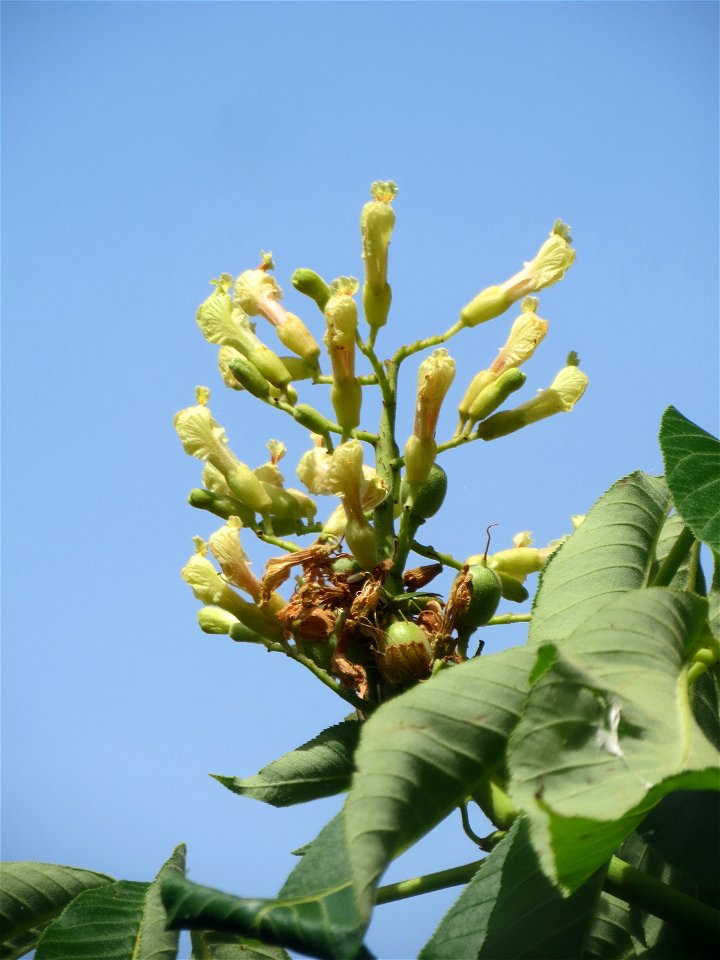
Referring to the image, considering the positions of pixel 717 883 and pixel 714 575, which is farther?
pixel 714 575

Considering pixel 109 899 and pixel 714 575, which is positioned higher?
pixel 714 575

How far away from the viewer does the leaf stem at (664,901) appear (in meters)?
1.43

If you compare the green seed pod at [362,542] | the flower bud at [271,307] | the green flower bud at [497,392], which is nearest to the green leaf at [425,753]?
the green seed pod at [362,542]

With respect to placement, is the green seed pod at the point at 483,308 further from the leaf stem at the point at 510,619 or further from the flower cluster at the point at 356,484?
the leaf stem at the point at 510,619

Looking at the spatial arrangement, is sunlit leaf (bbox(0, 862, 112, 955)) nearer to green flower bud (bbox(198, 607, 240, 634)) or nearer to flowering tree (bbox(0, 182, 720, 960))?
flowering tree (bbox(0, 182, 720, 960))

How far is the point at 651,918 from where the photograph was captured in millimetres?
1592

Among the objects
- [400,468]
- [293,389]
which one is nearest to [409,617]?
[400,468]

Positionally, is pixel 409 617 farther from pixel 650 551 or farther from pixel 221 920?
pixel 221 920

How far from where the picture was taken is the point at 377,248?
2297mm

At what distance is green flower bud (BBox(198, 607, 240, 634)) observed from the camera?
221 centimetres

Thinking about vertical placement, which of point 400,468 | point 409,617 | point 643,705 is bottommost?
point 643,705

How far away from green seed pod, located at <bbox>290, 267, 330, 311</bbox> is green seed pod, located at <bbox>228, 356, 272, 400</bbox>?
0.21 meters

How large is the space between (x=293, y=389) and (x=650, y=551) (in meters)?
0.87

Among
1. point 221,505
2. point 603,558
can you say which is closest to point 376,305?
point 221,505
